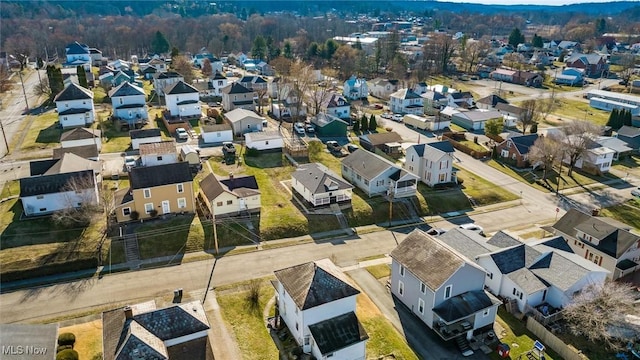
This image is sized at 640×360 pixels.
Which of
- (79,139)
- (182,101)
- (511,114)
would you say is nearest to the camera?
(79,139)

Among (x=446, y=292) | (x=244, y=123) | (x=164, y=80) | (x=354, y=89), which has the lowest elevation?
(x=446, y=292)

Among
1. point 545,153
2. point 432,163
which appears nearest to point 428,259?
point 432,163

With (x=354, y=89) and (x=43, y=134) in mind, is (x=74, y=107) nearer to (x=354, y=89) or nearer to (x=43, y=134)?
(x=43, y=134)

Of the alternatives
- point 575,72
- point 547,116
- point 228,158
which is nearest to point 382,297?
point 228,158

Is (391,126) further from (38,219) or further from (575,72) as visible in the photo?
(575,72)

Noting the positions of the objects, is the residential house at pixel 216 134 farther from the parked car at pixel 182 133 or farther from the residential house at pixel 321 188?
the residential house at pixel 321 188
